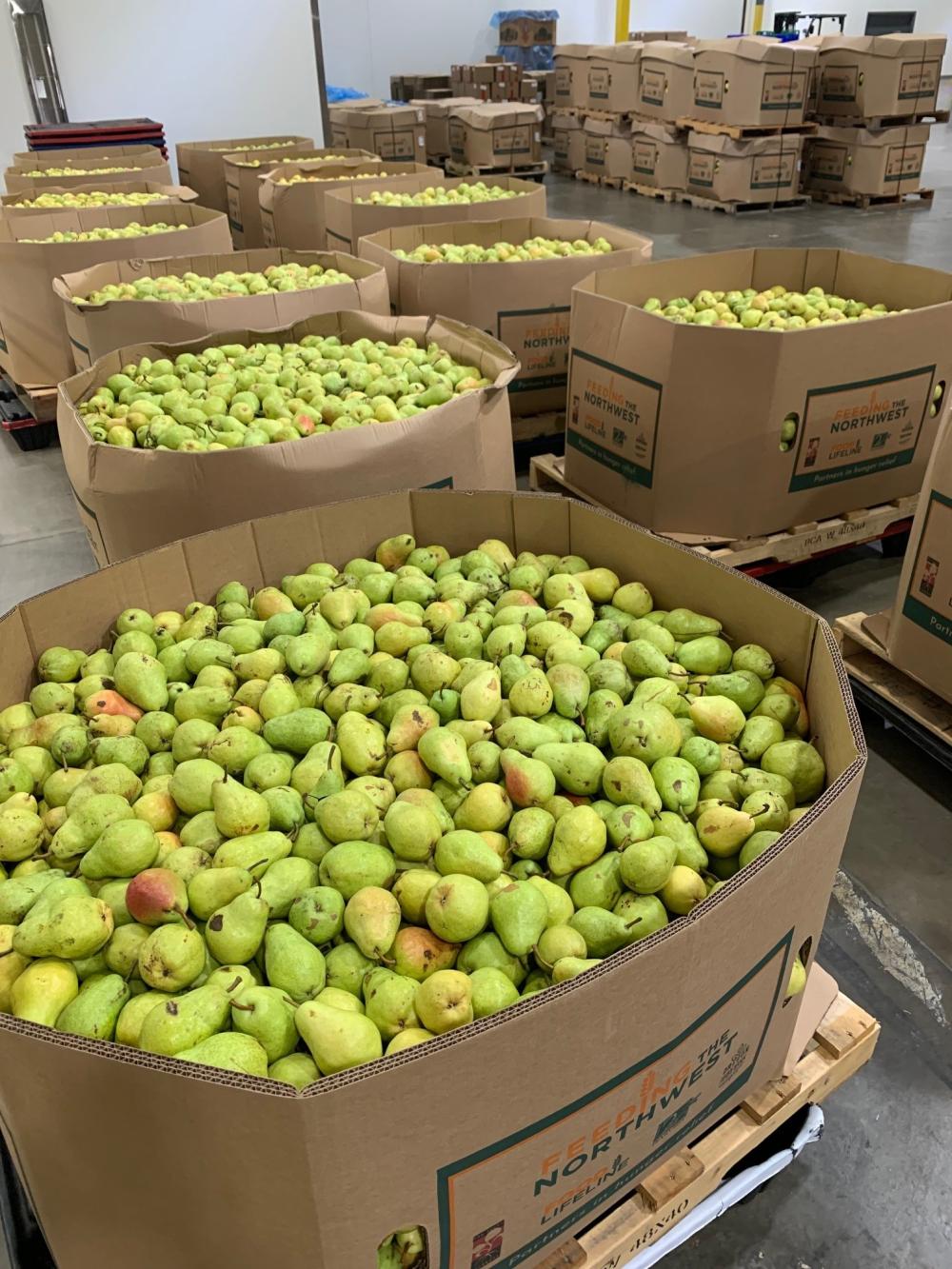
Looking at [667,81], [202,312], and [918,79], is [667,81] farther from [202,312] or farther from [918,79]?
[202,312]

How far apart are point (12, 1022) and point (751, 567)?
2756mm

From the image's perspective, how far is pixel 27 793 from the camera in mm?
1404

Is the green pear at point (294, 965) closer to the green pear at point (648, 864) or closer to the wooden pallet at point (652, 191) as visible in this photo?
the green pear at point (648, 864)

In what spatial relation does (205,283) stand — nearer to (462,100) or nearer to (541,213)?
(541,213)

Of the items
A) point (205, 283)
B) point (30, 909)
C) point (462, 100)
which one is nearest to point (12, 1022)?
point (30, 909)

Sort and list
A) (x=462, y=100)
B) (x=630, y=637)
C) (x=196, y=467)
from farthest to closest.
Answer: (x=462, y=100), (x=196, y=467), (x=630, y=637)

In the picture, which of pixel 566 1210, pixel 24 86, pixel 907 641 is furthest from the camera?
pixel 24 86

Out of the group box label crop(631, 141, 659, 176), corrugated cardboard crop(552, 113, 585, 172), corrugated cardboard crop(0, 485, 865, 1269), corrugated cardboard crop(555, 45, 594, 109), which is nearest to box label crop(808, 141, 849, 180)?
box label crop(631, 141, 659, 176)

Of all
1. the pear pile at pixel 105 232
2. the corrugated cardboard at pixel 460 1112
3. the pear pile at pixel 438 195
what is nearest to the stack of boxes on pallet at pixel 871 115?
the pear pile at pixel 438 195

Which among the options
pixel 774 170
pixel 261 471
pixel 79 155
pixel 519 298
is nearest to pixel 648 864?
pixel 261 471

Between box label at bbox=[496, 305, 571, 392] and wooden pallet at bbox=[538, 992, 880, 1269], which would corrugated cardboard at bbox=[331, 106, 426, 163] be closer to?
box label at bbox=[496, 305, 571, 392]

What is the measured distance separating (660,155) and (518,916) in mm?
10731

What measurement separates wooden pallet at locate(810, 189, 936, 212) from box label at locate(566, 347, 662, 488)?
8095 mm

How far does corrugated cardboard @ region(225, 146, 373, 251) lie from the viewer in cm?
632
